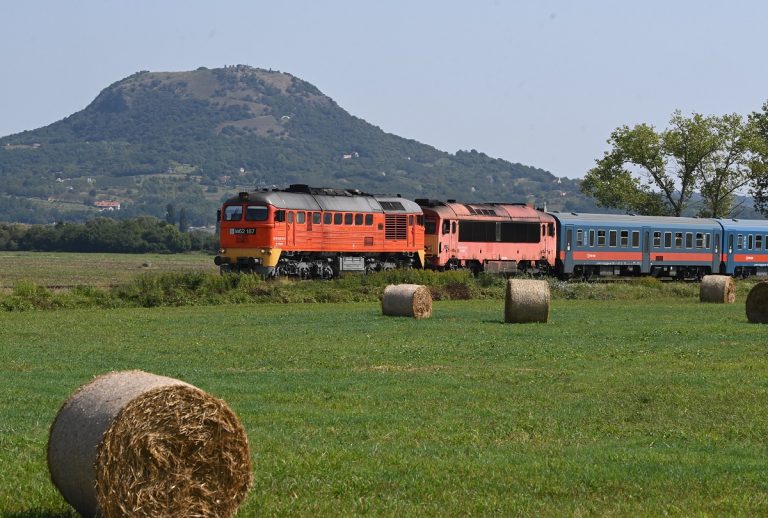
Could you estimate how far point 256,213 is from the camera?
189ft

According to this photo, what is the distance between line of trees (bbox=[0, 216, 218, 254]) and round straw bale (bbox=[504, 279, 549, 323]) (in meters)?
120

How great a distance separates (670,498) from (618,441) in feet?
11.5

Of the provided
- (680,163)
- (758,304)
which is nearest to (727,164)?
(680,163)

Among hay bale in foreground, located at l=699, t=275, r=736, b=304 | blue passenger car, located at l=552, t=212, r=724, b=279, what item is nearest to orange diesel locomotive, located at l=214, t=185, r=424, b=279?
blue passenger car, located at l=552, t=212, r=724, b=279

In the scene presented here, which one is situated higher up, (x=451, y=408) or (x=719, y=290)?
(x=719, y=290)

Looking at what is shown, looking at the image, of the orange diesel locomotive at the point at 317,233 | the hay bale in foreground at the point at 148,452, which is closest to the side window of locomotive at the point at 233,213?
the orange diesel locomotive at the point at 317,233

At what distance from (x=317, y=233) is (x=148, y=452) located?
48.5 m

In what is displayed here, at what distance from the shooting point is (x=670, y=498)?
13.1 meters

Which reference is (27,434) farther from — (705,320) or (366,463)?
(705,320)

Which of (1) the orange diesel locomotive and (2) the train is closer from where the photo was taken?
(1) the orange diesel locomotive

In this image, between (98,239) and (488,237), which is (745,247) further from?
(98,239)

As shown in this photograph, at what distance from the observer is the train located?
5784cm

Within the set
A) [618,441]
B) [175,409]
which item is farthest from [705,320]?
[175,409]

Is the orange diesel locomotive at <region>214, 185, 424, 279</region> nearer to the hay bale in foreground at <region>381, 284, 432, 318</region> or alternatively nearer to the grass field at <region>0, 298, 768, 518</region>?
the hay bale in foreground at <region>381, 284, 432, 318</region>
